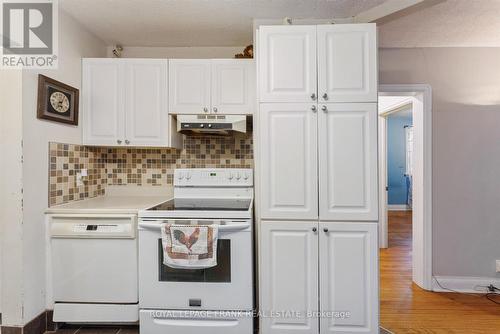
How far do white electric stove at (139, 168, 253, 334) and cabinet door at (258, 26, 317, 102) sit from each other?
821 mm

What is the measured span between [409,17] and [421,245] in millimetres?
1999

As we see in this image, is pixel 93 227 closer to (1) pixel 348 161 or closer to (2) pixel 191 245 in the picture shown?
(2) pixel 191 245

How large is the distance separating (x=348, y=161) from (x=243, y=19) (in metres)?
1.38

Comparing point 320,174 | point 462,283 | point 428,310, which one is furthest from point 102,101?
point 462,283

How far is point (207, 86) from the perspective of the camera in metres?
2.38

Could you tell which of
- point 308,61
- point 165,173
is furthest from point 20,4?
point 308,61

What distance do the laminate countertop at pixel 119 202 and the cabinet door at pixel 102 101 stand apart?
1.68 feet

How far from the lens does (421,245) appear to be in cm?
268

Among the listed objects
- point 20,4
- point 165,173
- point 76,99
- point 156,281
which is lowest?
point 156,281

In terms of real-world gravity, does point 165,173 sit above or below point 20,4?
below

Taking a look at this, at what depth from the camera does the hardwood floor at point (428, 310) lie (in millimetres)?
2076

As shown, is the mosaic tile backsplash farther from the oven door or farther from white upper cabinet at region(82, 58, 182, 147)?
the oven door

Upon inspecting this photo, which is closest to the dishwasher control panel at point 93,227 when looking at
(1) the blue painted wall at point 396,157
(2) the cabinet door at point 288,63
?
(2) the cabinet door at point 288,63

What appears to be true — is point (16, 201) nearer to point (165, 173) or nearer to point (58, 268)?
point (58, 268)
